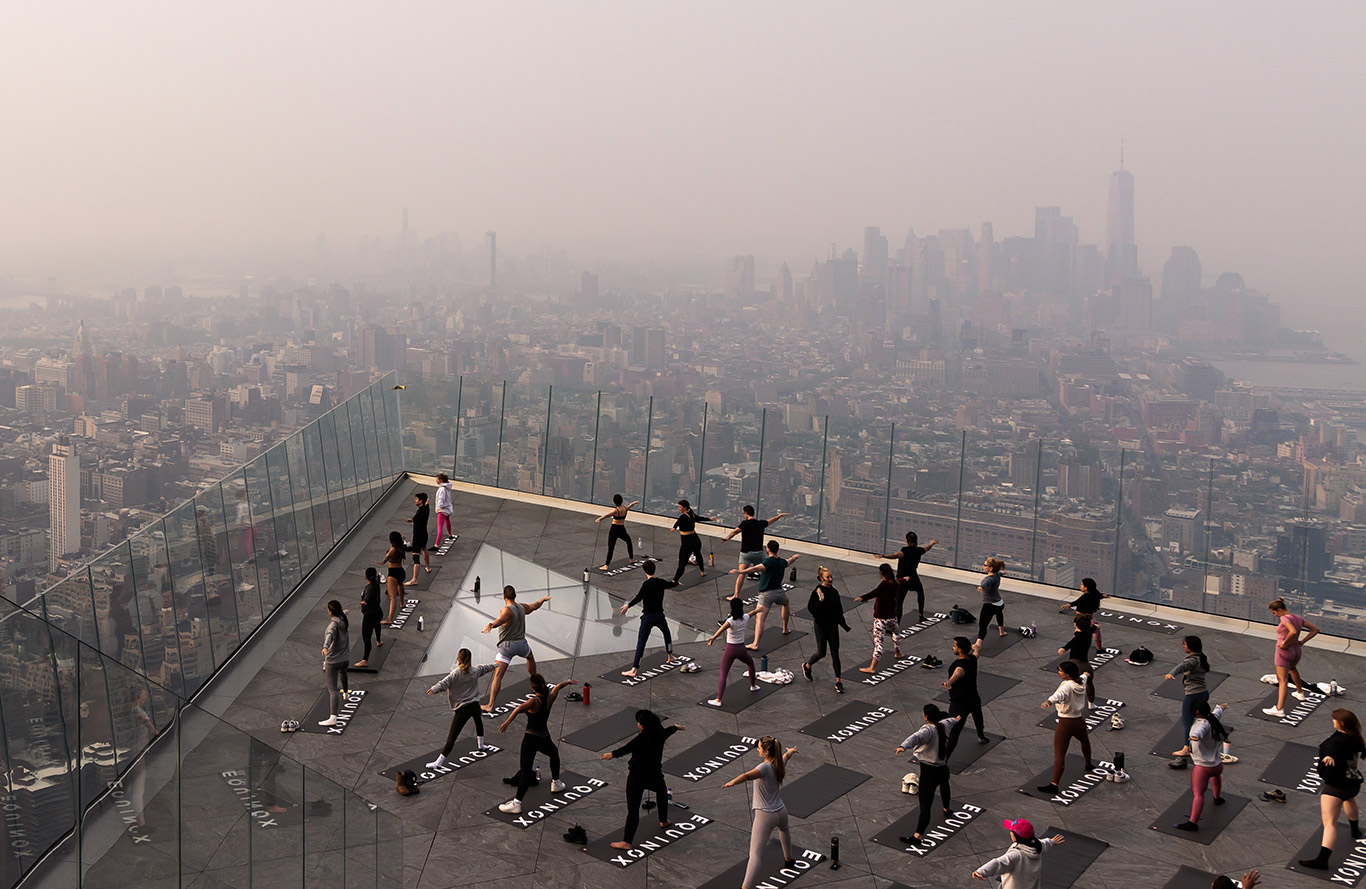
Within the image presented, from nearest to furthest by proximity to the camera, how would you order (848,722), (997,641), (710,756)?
(710,756), (848,722), (997,641)

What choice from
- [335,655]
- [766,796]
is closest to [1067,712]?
[766,796]

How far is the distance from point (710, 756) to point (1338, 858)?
7677mm

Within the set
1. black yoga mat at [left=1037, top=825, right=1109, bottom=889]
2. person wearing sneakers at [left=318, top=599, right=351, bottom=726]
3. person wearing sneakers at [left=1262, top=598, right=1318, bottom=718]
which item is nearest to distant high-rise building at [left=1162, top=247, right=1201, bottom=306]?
person wearing sneakers at [left=1262, top=598, right=1318, bottom=718]

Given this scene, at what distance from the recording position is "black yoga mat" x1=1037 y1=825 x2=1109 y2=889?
14.2 metres

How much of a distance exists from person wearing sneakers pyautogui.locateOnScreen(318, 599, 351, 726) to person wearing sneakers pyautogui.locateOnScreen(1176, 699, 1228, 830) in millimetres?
11494

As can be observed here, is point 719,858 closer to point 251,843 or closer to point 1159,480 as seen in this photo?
point 251,843

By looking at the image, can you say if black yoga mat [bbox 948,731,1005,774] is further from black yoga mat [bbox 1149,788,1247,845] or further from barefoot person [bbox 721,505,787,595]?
barefoot person [bbox 721,505,787,595]

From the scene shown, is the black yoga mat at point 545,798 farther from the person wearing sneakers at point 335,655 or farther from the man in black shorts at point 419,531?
the man in black shorts at point 419,531

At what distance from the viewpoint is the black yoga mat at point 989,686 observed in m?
19.4

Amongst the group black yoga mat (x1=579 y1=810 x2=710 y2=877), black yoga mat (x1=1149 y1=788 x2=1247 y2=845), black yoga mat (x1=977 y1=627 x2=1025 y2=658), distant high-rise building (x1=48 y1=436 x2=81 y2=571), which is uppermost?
black yoga mat (x1=977 y1=627 x2=1025 y2=658)

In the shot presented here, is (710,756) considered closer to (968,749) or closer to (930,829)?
(930,829)

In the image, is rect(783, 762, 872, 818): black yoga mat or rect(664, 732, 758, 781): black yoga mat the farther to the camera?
rect(664, 732, 758, 781): black yoga mat

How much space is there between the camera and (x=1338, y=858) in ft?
47.6

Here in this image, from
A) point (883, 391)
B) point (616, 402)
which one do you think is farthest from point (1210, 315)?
point (616, 402)
